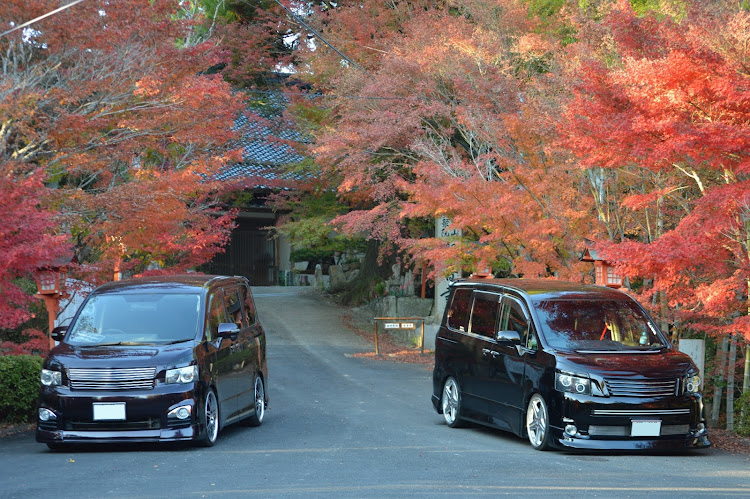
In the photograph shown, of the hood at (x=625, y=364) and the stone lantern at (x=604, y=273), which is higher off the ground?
the stone lantern at (x=604, y=273)

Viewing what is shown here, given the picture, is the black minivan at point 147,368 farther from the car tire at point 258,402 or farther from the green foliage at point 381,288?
the green foliage at point 381,288

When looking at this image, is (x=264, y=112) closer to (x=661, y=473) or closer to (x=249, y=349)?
(x=249, y=349)

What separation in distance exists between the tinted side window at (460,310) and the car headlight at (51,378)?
5.11 meters

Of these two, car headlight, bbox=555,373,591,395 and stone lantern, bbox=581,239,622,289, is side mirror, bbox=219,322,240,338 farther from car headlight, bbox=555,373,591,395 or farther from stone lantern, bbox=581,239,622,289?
stone lantern, bbox=581,239,622,289

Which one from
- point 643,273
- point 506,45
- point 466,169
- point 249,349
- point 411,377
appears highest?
point 506,45

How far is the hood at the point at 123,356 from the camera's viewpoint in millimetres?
9109

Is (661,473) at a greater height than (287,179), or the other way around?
(287,179)

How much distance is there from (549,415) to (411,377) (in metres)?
9.94

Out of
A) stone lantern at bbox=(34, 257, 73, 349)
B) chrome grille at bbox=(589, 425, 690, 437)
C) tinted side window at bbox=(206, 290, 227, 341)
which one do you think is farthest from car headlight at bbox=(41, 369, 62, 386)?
chrome grille at bbox=(589, 425, 690, 437)

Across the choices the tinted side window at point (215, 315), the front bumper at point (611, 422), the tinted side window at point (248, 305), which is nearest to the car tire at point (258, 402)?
the tinted side window at point (248, 305)

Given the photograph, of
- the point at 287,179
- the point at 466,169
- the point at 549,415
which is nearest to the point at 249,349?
the point at 549,415

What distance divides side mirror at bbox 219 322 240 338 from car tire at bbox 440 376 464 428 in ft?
10.1

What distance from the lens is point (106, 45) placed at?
1401 centimetres

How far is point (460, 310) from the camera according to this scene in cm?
1184
